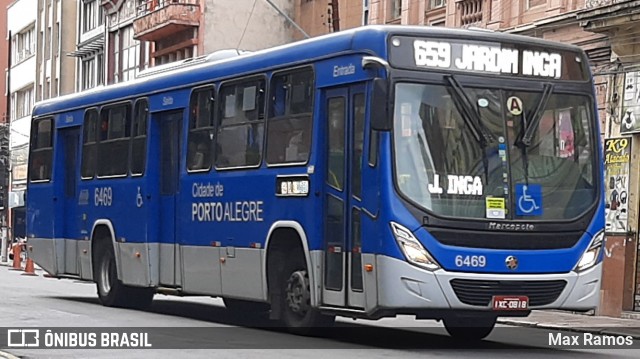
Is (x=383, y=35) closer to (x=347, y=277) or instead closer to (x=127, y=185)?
(x=347, y=277)

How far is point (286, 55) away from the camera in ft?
52.9

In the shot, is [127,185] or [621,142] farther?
[621,142]

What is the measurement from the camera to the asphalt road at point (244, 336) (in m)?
14.0

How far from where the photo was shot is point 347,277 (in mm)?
14516

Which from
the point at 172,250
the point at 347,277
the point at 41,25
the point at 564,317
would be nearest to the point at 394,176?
the point at 347,277

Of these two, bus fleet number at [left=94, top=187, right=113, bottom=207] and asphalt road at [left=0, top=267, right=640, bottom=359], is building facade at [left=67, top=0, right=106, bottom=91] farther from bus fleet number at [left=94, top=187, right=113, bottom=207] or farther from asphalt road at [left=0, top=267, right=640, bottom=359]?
bus fleet number at [left=94, top=187, right=113, bottom=207]

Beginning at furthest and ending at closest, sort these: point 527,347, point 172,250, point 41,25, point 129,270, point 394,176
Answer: point 41,25
point 129,270
point 172,250
point 527,347
point 394,176

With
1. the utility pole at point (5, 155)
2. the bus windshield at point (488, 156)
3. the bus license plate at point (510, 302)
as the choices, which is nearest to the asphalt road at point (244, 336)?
the bus license plate at point (510, 302)

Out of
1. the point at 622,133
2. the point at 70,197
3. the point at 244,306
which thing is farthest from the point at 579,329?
the point at 70,197

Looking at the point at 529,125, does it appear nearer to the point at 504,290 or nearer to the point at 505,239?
the point at 505,239

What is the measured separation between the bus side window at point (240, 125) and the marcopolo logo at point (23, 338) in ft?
10.9

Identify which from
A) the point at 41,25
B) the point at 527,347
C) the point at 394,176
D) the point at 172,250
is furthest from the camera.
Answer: the point at 41,25

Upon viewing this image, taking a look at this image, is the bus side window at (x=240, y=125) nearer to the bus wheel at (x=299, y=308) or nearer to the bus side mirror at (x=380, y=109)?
the bus wheel at (x=299, y=308)

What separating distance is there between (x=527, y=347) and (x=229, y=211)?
14.0ft
